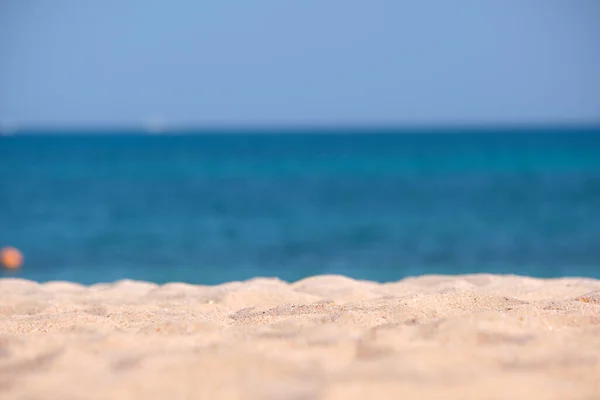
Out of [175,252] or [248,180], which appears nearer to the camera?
[175,252]

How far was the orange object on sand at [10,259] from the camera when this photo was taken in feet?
36.4

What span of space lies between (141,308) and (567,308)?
256cm

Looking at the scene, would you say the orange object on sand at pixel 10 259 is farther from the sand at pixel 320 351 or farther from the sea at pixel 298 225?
the sand at pixel 320 351

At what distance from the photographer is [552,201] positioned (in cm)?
1977

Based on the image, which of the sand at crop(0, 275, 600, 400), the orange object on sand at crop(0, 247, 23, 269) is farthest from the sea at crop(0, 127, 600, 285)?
the sand at crop(0, 275, 600, 400)

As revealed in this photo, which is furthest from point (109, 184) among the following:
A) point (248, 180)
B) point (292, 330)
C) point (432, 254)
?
point (292, 330)

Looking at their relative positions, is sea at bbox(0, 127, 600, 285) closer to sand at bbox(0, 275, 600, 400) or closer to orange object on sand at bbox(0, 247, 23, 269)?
orange object on sand at bbox(0, 247, 23, 269)

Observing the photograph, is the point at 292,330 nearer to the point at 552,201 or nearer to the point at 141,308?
the point at 141,308

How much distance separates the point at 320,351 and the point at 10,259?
9.73m

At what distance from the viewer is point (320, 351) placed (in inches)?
113

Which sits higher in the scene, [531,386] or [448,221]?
[448,221]

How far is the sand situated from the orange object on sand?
7.54 metres

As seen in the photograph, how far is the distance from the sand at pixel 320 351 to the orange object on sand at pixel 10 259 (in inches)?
297

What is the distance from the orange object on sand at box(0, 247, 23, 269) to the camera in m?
11.1
